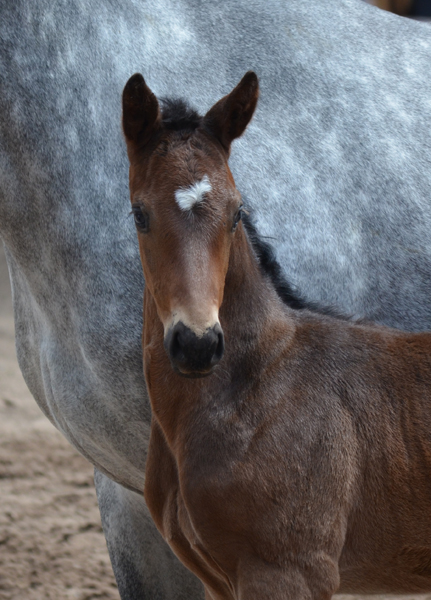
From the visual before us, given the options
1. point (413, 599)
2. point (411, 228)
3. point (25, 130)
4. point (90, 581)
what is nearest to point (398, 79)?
point (411, 228)

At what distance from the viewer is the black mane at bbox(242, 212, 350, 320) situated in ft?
7.80

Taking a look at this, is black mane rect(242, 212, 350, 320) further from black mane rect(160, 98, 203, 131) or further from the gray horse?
black mane rect(160, 98, 203, 131)

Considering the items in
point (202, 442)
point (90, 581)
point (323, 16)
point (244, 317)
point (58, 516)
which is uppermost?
point (323, 16)

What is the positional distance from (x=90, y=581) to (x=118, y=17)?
2.58m

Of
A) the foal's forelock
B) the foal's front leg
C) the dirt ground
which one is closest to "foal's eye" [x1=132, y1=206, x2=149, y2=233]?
the foal's forelock

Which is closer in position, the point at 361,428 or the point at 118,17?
the point at 361,428

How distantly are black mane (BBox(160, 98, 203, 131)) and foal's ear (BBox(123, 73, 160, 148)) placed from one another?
0.03 metres

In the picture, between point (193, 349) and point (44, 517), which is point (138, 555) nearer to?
point (193, 349)

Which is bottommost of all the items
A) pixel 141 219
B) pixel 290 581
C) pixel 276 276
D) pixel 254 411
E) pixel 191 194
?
pixel 290 581

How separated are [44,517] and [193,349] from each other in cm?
294

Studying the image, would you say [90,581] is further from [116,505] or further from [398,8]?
[398,8]

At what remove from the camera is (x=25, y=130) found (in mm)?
2475

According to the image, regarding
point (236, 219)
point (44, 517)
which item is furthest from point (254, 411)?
point (44, 517)

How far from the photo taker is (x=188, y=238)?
202cm
